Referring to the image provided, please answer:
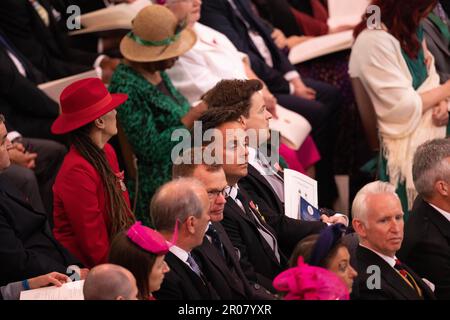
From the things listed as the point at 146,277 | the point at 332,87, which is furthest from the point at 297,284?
the point at 332,87

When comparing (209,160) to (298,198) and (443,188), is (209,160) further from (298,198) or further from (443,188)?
(443,188)

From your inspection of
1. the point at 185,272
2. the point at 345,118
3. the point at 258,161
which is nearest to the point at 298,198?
the point at 258,161

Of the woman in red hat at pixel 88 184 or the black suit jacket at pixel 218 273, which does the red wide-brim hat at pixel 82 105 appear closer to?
the woman in red hat at pixel 88 184

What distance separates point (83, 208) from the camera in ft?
17.0

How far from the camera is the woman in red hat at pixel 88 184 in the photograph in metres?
5.18

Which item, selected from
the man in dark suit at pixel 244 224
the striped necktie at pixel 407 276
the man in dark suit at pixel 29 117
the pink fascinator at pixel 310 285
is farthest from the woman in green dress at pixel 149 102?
the pink fascinator at pixel 310 285

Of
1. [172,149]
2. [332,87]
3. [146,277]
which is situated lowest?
[332,87]

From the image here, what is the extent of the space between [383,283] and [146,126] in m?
1.87

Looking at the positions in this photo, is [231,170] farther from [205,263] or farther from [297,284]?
[297,284]

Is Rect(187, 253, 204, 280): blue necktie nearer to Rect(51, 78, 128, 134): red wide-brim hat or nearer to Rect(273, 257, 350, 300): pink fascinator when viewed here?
Rect(273, 257, 350, 300): pink fascinator

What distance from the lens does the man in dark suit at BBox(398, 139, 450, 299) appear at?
514cm

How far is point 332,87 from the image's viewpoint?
305 inches

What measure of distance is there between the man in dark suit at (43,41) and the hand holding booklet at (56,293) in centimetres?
259

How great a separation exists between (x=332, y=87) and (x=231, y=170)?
2.81 m
